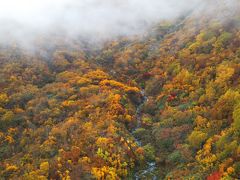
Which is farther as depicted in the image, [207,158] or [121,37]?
[121,37]

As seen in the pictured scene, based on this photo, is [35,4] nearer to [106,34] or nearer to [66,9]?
[66,9]

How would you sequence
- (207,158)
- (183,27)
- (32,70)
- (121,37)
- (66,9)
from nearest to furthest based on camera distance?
1. (207,158)
2. (32,70)
3. (183,27)
4. (121,37)
5. (66,9)

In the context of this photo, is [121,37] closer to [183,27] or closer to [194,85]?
[183,27]

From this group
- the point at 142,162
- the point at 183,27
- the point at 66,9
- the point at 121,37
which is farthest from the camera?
the point at 66,9

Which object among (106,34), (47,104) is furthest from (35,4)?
(47,104)

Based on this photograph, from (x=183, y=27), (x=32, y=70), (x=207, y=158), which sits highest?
(x=183, y=27)

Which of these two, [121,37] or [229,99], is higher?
[121,37]

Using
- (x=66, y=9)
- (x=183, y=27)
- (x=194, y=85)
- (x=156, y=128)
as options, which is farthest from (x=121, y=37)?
(x=156, y=128)
